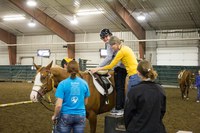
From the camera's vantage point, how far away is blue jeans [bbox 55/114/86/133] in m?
3.68

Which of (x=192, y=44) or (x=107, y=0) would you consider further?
(x=192, y=44)

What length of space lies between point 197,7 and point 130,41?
7783 millimetres

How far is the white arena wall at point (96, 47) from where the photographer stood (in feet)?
82.8

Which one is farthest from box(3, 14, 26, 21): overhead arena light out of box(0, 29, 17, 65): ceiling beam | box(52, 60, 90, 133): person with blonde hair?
box(52, 60, 90, 133): person with blonde hair

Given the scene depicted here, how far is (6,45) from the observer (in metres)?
31.4

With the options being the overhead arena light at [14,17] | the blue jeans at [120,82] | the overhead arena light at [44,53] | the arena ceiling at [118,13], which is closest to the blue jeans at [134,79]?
the blue jeans at [120,82]

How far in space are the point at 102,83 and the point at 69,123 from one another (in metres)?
2.12

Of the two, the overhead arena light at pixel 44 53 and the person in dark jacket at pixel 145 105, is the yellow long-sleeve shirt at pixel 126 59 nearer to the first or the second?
the person in dark jacket at pixel 145 105

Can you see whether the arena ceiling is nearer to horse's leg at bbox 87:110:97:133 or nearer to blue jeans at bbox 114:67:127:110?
blue jeans at bbox 114:67:127:110

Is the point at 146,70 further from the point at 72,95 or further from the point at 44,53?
the point at 44,53

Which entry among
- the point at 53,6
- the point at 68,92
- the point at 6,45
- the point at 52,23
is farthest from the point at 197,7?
the point at 6,45

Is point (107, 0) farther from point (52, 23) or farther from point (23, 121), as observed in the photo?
point (23, 121)

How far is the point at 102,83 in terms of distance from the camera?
573 centimetres

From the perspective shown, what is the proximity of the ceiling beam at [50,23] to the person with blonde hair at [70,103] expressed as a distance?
64.1ft
